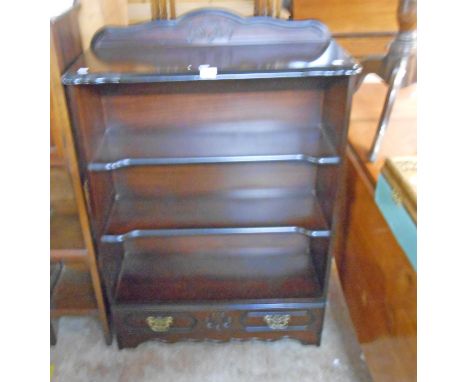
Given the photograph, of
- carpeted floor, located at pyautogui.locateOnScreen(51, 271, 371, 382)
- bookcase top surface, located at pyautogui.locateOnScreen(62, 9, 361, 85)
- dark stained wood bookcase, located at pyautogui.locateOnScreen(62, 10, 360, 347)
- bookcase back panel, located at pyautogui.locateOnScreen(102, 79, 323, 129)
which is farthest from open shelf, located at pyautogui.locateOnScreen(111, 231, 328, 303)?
bookcase top surface, located at pyautogui.locateOnScreen(62, 9, 361, 85)

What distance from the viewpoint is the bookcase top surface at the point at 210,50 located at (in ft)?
3.35

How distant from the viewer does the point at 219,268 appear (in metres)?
1.53

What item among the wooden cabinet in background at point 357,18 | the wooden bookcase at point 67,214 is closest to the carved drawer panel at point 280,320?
the wooden bookcase at point 67,214

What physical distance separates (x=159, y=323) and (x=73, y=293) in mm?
367

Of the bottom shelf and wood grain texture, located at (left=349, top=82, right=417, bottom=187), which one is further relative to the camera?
the bottom shelf

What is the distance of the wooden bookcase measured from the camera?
42.1 inches

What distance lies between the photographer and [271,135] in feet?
4.51

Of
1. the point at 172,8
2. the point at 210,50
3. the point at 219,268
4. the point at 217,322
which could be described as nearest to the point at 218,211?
the point at 219,268

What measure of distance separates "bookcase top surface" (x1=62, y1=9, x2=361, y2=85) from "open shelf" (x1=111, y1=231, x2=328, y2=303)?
554mm

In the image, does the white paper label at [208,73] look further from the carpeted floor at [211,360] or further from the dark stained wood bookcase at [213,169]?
the carpeted floor at [211,360]

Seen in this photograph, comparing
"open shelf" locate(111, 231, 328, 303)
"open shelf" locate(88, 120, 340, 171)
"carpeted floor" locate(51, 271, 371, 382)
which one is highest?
"open shelf" locate(88, 120, 340, 171)

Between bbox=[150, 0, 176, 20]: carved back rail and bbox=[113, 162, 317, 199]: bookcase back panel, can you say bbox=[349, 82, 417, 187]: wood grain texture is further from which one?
bbox=[150, 0, 176, 20]: carved back rail
